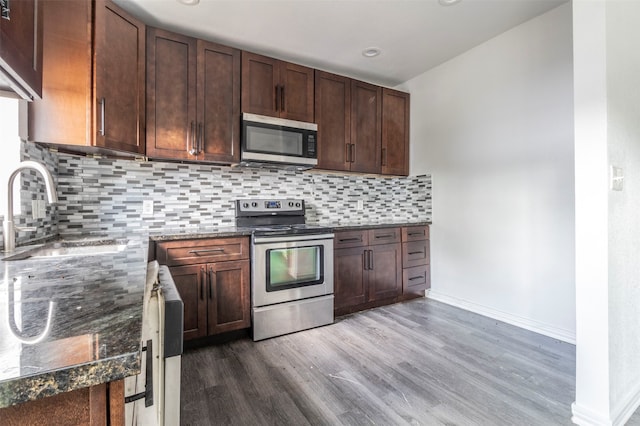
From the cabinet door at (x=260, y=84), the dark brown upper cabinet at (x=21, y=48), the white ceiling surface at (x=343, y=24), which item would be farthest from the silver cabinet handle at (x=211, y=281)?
the white ceiling surface at (x=343, y=24)

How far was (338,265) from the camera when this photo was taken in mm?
2906

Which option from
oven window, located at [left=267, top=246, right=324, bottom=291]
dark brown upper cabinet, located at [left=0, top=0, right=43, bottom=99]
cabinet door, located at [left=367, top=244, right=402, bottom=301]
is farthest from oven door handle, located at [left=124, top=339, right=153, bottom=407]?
cabinet door, located at [left=367, top=244, right=402, bottom=301]

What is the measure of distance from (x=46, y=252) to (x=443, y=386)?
2.23 metres

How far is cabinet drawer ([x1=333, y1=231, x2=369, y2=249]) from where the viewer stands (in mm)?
2906

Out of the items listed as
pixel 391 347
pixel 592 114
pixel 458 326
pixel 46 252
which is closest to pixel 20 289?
pixel 46 252

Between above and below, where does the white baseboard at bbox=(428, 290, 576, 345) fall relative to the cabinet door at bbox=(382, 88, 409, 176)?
below

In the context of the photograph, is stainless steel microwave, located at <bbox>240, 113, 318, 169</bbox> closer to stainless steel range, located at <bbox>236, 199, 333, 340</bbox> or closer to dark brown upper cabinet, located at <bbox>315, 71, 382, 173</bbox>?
dark brown upper cabinet, located at <bbox>315, 71, 382, 173</bbox>

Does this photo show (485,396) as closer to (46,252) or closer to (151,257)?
(151,257)

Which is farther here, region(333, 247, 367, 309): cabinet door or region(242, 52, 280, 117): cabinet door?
region(333, 247, 367, 309): cabinet door

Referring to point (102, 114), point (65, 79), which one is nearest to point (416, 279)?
point (102, 114)

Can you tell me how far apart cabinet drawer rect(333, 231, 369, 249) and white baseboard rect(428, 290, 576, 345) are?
1.14 meters

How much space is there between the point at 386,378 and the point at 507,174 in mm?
2053

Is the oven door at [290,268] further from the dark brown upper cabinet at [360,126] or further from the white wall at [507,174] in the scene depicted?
the white wall at [507,174]

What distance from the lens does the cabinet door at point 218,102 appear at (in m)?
2.49
